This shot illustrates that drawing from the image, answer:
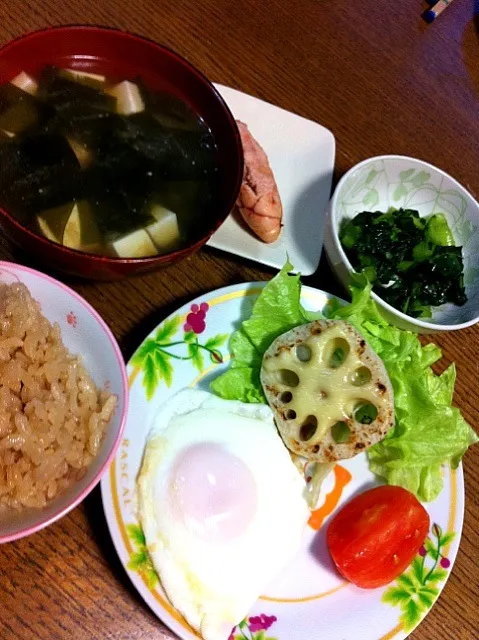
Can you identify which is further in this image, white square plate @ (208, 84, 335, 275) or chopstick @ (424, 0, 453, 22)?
chopstick @ (424, 0, 453, 22)

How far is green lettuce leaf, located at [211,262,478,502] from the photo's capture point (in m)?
1.70

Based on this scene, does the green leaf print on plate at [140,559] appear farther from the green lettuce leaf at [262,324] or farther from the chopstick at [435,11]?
the chopstick at [435,11]

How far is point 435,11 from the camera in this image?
2.53m

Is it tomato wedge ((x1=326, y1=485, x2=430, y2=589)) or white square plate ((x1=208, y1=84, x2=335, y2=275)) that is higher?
white square plate ((x1=208, y1=84, x2=335, y2=275))

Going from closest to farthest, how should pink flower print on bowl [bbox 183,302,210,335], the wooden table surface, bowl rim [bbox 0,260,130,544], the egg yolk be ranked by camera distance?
bowl rim [bbox 0,260,130,544], the wooden table surface, the egg yolk, pink flower print on bowl [bbox 183,302,210,335]

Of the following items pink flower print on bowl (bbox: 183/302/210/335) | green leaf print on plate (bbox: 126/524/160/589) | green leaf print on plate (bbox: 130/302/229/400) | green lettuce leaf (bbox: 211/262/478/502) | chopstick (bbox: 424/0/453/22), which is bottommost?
green leaf print on plate (bbox: 126/524/160/589)

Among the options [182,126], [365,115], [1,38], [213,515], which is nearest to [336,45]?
[365,115]

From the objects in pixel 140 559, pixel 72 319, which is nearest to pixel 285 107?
pixel 72 319

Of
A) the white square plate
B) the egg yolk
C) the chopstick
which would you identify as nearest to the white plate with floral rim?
the egg yolk

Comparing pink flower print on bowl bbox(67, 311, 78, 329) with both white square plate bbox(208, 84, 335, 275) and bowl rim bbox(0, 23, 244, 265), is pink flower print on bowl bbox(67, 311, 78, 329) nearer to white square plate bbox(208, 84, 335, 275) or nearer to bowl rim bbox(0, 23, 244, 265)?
bowl rim bbox(0, 23, 244, 265)

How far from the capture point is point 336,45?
234cm

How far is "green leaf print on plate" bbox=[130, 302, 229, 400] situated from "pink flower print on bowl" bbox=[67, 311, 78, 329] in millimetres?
191

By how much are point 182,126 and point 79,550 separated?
109cm

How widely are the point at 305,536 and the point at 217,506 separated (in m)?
0.25
